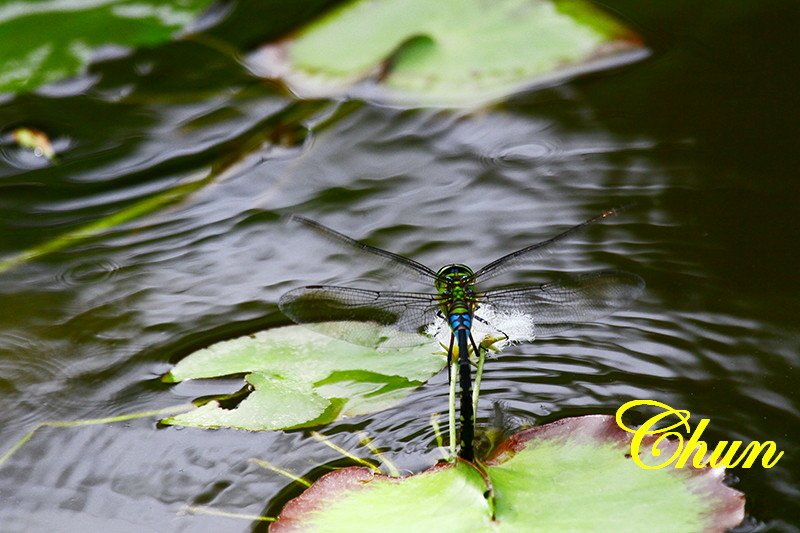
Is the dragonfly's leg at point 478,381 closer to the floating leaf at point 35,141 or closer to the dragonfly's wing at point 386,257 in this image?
the dragonfly's wing at point 386,257

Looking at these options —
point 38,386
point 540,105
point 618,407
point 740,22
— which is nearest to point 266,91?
point 540,105

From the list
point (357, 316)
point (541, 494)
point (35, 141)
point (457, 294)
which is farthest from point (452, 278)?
point (35, 141)

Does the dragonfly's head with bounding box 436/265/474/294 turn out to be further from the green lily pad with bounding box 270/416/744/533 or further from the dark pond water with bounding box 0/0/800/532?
the green lily pad with bounding box 270/416/744/533

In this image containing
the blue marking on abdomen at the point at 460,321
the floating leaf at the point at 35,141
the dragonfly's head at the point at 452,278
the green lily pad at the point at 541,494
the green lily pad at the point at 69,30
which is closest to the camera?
the green lily pad at the point at 541,494

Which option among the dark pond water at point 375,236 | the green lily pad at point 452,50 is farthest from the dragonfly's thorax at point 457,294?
the green lily pad at point 452,50

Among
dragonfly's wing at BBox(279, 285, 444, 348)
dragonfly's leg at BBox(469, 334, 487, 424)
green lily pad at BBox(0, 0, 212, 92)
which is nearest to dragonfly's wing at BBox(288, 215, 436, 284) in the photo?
dragonfly's wing at BBox(279, 285, 444, 348)

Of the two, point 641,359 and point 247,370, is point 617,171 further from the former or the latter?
point 247,370
